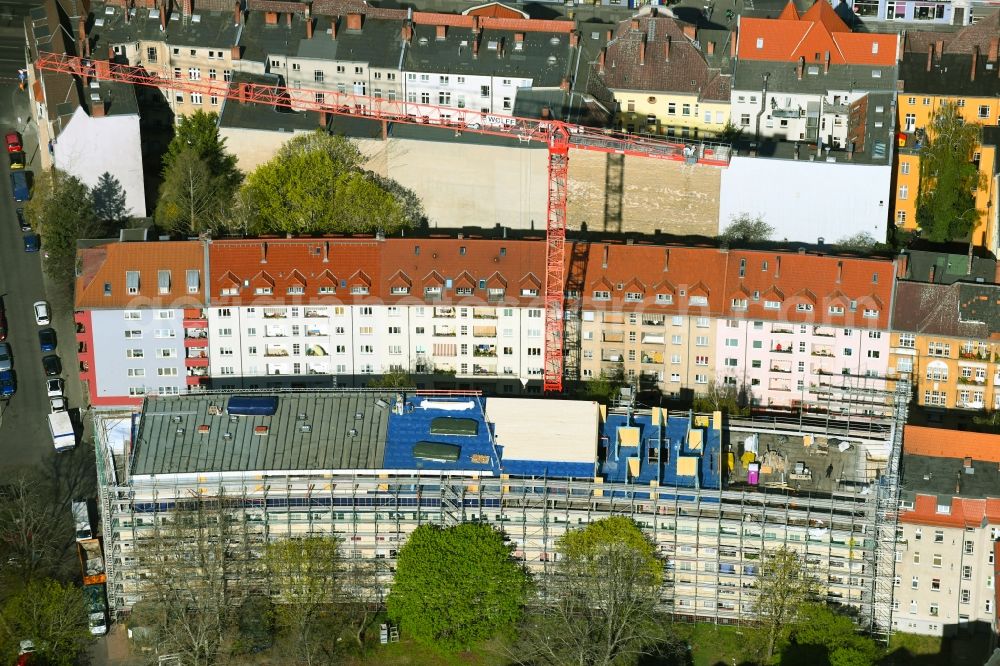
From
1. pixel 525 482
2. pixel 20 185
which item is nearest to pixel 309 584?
pixel 525 482

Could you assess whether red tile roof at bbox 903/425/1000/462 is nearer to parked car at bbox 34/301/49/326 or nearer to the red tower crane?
the red tower crane

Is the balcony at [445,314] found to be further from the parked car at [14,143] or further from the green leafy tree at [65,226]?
the parked car at [14,143]

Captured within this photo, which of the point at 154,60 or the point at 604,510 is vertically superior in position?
the point at 154,60

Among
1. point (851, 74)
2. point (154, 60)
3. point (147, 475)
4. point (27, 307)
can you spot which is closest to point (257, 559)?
point (147, 475)

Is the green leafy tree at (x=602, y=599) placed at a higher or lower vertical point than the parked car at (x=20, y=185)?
lower

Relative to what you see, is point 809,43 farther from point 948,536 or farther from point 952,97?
point 948,536

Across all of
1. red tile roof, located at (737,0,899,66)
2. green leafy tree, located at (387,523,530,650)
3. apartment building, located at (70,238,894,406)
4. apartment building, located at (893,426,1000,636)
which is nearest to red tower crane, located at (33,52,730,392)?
apartment building, located at (70,238,894,406)

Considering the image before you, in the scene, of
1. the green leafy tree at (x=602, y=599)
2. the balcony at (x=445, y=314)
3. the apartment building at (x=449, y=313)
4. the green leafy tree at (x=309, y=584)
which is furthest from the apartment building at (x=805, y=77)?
the green leafy tree at (x=309, y=584)

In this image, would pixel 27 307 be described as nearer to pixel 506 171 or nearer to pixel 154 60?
pixel 154 60
